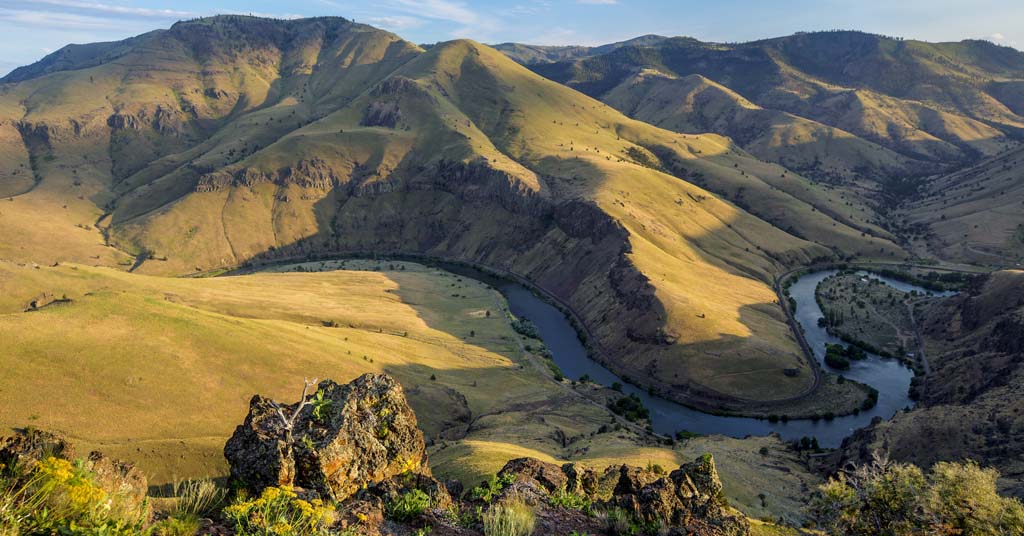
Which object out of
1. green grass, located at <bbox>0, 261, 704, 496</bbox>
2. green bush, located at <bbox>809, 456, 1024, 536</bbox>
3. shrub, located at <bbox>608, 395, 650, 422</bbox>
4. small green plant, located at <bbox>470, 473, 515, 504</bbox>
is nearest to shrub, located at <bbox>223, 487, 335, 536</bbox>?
small green plant, located at <bbox>470, 473, 515, 504</bbox>

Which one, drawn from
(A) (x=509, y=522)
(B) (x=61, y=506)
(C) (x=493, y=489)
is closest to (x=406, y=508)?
(A) (x=509, y=522)

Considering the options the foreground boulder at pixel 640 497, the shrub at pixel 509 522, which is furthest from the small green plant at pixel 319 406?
the shrub at pixel 509 522

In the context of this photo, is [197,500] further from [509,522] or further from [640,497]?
[640,497]

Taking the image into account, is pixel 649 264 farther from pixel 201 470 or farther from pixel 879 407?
pixel 201 470

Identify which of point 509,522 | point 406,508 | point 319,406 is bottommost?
point 406,508

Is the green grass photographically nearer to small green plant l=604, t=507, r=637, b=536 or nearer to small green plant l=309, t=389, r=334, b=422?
small green plant l=309, t=389, r=334, b=422

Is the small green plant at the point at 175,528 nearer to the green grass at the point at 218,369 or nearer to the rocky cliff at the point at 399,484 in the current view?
the rocky cliff at the point at 399,484
